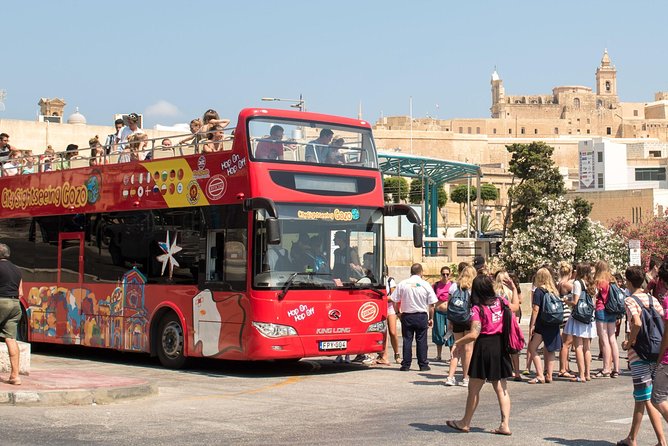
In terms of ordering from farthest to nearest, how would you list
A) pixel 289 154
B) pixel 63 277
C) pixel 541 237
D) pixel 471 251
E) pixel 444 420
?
pixel 471 251
pixel 541 237
pixel 63 277
pixel 289 154
pixel 444 420

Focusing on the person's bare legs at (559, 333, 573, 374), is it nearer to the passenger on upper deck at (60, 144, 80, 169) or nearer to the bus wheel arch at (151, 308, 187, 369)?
the bus wheel arch at (151, 308, 187, 369)

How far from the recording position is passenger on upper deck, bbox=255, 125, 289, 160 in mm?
13859

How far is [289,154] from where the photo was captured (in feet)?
46.1

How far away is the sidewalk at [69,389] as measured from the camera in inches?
415

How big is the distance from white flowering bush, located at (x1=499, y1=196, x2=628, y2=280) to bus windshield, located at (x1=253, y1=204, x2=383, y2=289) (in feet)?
121

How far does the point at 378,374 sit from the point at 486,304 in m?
5.47

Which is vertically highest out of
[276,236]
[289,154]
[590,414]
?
[289,154]

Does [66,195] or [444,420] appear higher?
[66,195]

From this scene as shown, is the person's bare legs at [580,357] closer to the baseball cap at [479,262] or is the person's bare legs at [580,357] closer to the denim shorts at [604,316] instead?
the denim shorts at [604,316]

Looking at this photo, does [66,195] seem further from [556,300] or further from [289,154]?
[556,300]

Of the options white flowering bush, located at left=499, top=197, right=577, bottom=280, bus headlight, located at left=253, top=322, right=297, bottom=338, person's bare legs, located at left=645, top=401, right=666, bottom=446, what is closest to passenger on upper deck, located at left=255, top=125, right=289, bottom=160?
bus headlight, located at left=253, top=322, right=297, bottom=338

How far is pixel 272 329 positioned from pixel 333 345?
0.97 meters

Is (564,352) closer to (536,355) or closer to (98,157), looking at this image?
(536,355)

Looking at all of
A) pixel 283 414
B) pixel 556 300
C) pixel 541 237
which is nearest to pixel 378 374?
pixel 556 300
